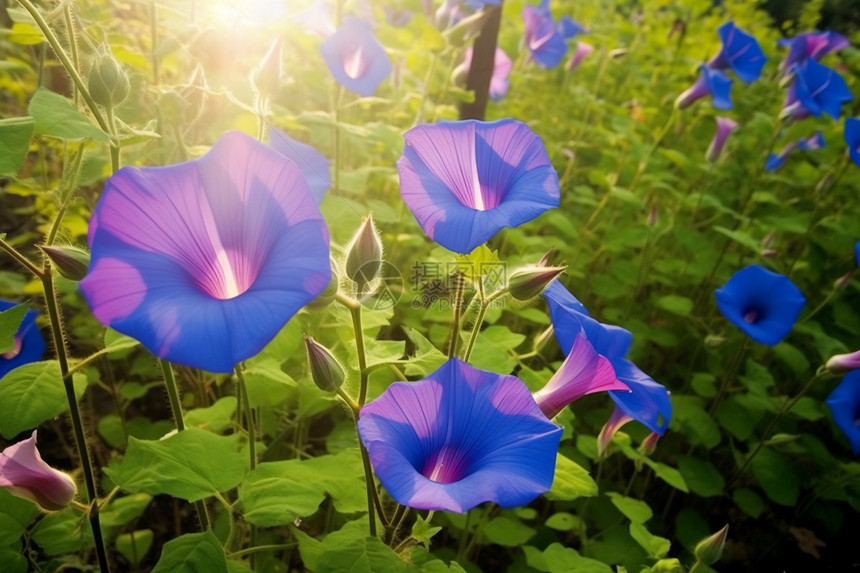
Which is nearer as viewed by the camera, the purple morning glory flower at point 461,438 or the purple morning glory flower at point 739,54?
the purple morning glory flower at point 461,438

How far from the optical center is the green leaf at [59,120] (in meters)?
0.92

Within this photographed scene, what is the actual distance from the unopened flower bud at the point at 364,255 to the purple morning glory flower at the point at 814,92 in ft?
9.65

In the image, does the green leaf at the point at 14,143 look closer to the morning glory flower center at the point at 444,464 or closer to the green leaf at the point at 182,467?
the green leaf at the point at 182,467

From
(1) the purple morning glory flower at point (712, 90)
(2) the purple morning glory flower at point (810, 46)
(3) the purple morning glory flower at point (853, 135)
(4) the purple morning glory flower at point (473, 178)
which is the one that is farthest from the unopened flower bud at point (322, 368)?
(2) the purple morning glory flower at point (810, 46)

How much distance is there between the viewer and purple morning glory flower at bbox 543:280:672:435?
3.22 feet

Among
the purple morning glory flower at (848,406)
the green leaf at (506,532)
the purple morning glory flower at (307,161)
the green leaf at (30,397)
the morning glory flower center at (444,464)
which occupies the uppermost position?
the purple morning glory flower at (307,161)

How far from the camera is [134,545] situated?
69.3 inches

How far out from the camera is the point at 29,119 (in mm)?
940

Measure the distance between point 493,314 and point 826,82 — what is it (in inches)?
104

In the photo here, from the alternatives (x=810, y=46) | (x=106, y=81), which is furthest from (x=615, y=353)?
(x=810, y=46)

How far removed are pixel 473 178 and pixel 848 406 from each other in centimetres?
173

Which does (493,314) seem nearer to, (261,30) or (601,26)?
(261,30)

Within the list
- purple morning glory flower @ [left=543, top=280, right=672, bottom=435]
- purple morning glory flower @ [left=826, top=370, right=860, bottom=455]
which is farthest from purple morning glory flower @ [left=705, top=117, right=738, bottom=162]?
purple morning glory flower @ [left=543, top=280, right=672, bottom=435]

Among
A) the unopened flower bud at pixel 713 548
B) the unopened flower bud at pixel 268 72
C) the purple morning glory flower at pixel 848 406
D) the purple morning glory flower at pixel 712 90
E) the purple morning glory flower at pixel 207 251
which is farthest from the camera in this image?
the purple morning glory flower at pixel 712 90
